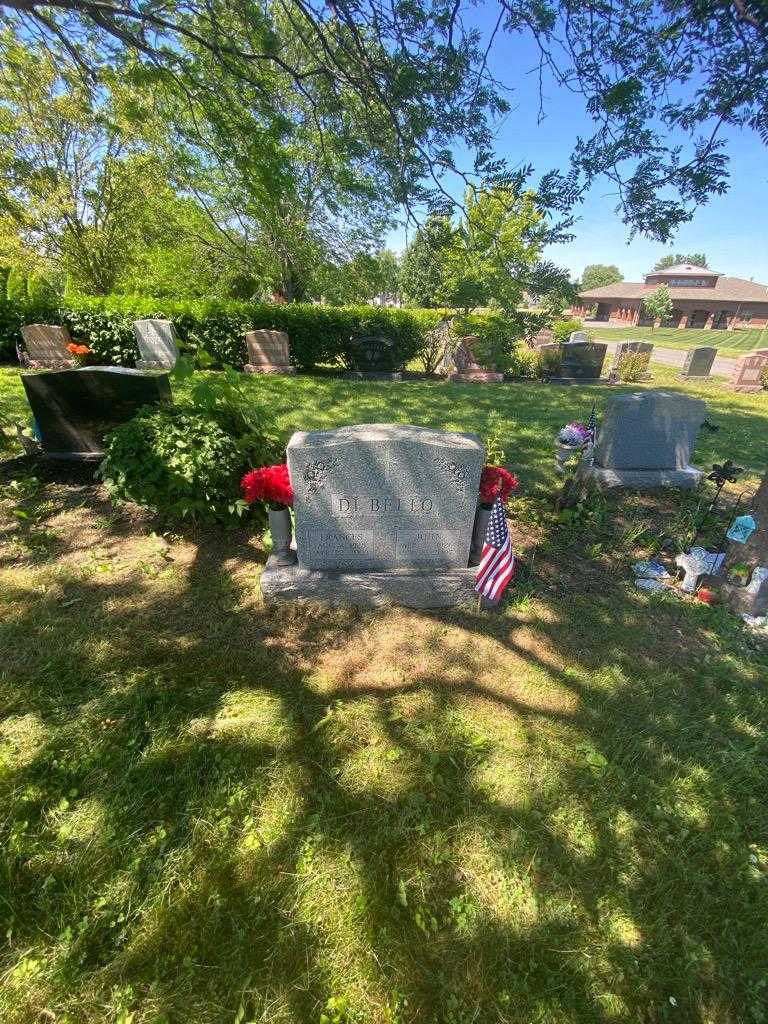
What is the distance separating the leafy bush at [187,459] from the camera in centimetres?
385

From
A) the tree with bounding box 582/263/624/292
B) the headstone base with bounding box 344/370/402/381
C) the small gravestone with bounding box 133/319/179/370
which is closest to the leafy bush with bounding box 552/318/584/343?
the headstone base with bounding box 344/370/402/381

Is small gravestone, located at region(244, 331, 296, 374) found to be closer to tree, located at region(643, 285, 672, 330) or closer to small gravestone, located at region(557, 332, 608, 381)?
small gravestone, located at region(557, 332, 608, 381)

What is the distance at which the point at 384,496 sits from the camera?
3.48 meters

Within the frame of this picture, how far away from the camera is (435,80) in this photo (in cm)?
373

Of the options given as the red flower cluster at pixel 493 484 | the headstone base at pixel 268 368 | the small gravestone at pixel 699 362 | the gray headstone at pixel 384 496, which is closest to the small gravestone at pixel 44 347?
the headstone base at pixel 268 368

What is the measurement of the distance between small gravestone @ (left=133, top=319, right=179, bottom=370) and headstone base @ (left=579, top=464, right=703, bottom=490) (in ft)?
34.4

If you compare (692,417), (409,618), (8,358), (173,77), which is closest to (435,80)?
(173,77)

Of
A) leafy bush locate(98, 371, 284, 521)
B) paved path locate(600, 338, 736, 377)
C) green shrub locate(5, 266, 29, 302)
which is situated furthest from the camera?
paved path locate(600, 338, 736, 377)

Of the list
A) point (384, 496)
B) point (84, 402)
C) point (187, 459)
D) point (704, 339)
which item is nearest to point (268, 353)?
point (84, 402)

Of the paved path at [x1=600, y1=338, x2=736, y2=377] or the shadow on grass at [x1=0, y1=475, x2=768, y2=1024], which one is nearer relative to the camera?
the shadow on grass at [x1=0, y1=475, x2=768, y2=1024]

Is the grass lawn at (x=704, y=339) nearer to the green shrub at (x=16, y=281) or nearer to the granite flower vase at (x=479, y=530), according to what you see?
the granite flower vase at (x=479, y=530)

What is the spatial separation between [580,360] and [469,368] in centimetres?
389

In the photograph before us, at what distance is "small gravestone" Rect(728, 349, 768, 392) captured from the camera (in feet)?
45.4

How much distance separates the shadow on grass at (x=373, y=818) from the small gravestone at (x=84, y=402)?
266 centimetres
